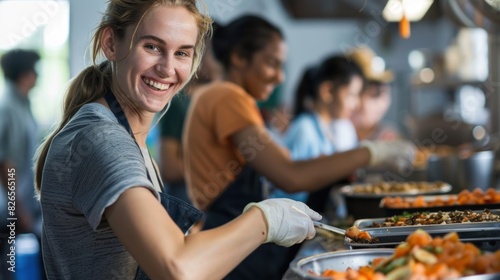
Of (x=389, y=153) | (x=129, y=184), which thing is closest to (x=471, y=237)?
(x=129, y=184)

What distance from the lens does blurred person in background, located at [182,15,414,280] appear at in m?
2.65

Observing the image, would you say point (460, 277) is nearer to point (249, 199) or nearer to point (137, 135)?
point (137, 135)

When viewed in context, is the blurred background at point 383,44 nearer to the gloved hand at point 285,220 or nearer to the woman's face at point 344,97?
the woman's face at point 344,97

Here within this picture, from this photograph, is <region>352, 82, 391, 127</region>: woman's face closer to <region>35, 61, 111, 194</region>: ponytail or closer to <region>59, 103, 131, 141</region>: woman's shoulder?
<region>35, 61, 111, 194</region>: ponytail

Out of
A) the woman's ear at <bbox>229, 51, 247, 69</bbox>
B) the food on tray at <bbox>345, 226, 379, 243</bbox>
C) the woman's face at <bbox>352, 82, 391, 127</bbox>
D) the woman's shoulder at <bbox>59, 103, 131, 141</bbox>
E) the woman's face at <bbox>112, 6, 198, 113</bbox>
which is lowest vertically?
the woman's face at <bbox>352, 82, 391, 127</bbox>

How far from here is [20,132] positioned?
160 inches

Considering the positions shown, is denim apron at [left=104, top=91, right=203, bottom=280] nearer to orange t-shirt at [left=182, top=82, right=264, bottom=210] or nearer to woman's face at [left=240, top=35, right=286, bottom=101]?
orange t-shirt at [left=182, top=82, right=264, bottom=210]

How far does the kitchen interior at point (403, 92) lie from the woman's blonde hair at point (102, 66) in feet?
0.39

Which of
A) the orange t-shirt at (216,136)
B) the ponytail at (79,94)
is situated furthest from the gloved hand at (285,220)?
the orange t-shirt at (216,136)

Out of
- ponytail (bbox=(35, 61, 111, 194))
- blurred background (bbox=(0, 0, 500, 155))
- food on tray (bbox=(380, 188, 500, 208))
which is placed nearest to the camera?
ponytail (bbox=(35, 61, 111, 194))

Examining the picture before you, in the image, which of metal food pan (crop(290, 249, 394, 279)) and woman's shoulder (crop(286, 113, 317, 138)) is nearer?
metal food pan (crop(290, 249, 394, 279))

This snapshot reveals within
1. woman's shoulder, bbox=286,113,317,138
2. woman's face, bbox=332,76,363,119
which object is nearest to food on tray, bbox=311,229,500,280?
woman's shoulder, bbox=286,113,317,138

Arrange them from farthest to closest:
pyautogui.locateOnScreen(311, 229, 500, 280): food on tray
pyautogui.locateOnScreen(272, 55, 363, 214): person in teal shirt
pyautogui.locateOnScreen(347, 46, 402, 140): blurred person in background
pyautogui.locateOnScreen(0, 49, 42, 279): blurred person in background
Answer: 1. pyautogui.locateOnScreen(347, 46, 402, 140): blurred person in background
2. pyautogui.locateOnScreen(272, 55, 363, 214): person in teal shirt
3. pyautogui.locateOnScreen(0, 49, 42, 279): blurred person in background
4. pyautogui.locateOnScreen(311, 229, 500, 280): food on tray

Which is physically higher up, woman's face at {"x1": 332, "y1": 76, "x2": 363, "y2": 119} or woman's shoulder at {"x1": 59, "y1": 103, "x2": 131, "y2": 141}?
woman's shoulder at {"x1": 59, "y1": 103, "x2": 131, "y2": 141}
